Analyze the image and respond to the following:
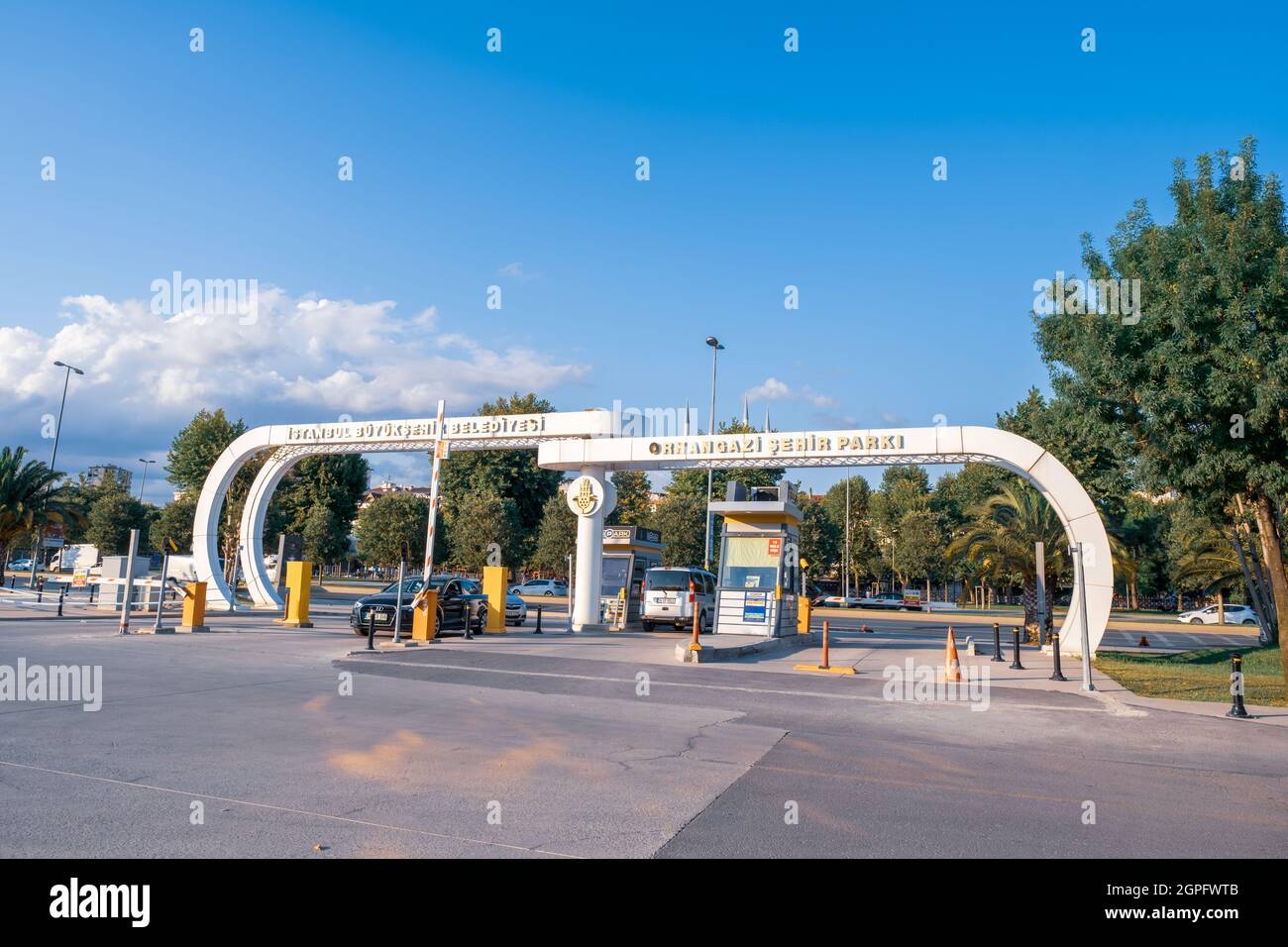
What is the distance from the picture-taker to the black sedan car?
22938 mm

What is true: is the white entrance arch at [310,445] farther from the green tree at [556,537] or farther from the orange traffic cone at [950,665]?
the green tree at [556,537]

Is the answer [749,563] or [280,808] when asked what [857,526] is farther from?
[280,808]

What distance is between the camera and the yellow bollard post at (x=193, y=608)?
75.0 feet

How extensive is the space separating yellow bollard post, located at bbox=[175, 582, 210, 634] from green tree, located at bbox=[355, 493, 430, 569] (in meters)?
35.3

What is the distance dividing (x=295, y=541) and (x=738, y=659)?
731 inches

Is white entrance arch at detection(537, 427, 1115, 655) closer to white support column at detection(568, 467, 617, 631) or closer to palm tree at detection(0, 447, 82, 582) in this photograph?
white support column at detection(568, 467, 617, 631)

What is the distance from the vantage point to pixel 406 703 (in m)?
11.6

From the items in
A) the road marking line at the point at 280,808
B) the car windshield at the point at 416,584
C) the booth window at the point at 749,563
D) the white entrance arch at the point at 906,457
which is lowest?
the road marking line at the point at 280,808

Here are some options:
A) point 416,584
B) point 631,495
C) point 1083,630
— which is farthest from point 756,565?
point 631,495

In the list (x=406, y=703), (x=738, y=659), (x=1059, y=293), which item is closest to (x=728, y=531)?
(x=738, y=659)

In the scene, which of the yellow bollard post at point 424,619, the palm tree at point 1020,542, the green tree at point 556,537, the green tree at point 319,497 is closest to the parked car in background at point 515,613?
the yellow bollard post at point 424,619

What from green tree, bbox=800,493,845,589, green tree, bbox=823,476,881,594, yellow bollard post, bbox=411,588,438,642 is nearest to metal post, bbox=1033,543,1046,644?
yellow bollard post, bbox=411,588,438,642

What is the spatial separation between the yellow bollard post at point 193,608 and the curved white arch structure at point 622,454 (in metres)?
8.30
